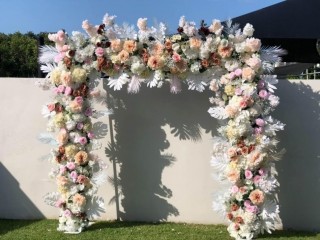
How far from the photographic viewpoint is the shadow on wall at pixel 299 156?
5.70 metres

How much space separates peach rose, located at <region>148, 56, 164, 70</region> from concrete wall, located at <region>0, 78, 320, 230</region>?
71 cm

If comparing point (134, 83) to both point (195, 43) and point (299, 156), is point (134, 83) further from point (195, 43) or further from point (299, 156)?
point (299, 156)

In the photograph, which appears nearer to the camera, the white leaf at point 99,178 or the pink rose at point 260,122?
the pink rose at point 260,122

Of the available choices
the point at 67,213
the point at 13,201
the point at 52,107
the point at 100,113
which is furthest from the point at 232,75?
the point at 13,201

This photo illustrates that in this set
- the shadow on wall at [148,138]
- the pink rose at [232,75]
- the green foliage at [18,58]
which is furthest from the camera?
the green foliage at [18,58]

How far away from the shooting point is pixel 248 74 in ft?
17.1

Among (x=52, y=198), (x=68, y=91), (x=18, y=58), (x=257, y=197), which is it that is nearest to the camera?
(x=257, y=197)

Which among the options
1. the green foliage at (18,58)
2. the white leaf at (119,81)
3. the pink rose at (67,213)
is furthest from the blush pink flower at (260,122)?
the green foliage at (18,58)

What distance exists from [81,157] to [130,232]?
0.99 m

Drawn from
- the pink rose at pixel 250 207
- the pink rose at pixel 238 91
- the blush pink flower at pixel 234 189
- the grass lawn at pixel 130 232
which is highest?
the pink rose at pixel 238 91

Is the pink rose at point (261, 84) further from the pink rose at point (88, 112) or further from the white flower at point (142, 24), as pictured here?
the pink rose at point (88, 112)

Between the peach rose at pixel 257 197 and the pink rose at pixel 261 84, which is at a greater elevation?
the pink rose at pixel 261 84

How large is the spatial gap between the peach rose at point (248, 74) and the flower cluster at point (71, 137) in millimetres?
1730

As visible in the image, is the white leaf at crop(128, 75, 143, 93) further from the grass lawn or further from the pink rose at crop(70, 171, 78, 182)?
the grass lawn
